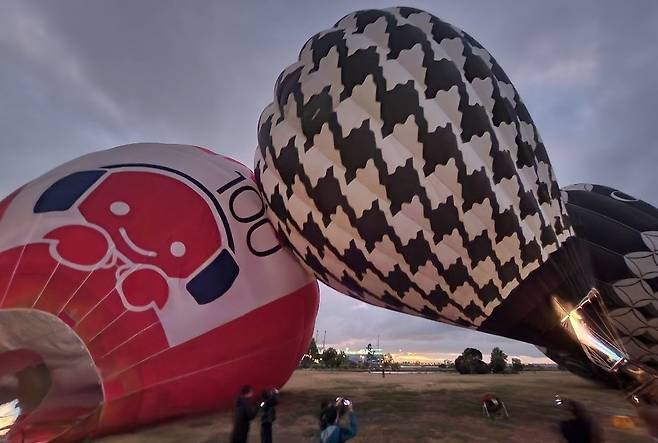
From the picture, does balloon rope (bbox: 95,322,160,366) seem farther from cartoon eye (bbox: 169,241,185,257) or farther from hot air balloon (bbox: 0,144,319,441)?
cartoon eye (bbox: 169,241,185,257)

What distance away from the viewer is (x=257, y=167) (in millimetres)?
7656

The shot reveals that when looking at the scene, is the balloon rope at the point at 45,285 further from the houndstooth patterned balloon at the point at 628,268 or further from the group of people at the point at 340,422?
the houndstooth patterned balloon at the point at 628,268

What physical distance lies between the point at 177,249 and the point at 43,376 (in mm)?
2303

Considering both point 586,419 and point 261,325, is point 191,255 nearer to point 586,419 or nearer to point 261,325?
point 261,325

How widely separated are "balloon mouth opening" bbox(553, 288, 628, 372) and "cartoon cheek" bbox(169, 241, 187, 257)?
16.5ft

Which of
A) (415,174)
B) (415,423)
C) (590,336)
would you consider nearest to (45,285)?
(415,174)

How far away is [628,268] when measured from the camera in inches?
370

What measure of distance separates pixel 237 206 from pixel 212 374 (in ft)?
8.41

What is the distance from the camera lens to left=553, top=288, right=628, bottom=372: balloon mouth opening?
6027 millimetres

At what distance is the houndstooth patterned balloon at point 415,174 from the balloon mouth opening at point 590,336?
→ 83 cm

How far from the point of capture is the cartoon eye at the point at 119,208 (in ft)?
21.6

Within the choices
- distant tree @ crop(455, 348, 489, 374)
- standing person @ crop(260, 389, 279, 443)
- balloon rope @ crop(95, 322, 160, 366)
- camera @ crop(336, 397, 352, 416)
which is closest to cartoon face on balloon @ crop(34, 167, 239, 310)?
balloon rope @ crop(95, 322, 160, 366)

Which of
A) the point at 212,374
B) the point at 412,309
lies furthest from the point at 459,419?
the point at 212,374

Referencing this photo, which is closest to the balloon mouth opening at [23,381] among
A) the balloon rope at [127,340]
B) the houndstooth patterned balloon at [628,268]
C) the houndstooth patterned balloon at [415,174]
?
the balloon rope at [127,340]
